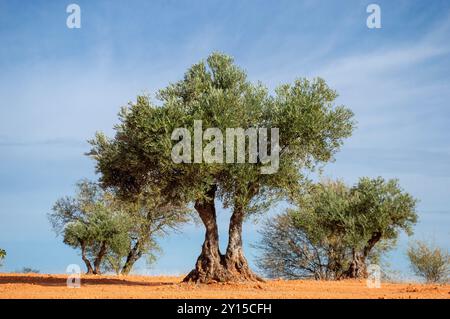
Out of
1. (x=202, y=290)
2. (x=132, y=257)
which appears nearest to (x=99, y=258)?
(x=132, y=257)

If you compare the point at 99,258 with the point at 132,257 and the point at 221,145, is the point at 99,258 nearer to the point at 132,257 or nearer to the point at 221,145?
the point at 132,257

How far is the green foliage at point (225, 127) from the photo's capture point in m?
24.5

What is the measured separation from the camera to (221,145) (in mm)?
24203

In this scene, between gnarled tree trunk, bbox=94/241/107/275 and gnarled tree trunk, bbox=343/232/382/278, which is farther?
gnarled tree trunk, bbox=94/241/107/275

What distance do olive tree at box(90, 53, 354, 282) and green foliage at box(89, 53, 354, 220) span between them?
0.05 meters

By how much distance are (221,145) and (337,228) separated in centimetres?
1968

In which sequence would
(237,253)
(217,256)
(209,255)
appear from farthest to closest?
(237,253), (217,256), (209,255)

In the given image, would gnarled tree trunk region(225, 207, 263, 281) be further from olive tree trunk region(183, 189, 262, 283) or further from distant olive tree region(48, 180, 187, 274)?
distant olive tree region(48, 180, 187, 274)

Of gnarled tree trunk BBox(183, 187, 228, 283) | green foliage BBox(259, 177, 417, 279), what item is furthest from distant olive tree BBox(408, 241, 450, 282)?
gnarled tree trunk BBox(183, 187, 228, 283)

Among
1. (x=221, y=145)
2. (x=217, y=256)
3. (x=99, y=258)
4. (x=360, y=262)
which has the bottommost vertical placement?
(x=360, y=262)

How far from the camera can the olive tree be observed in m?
24.3

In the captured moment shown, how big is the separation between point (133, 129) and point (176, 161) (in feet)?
11.9

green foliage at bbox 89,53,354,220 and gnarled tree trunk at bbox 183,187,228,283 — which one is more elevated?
green foliage at bbox 89,53,354,220
